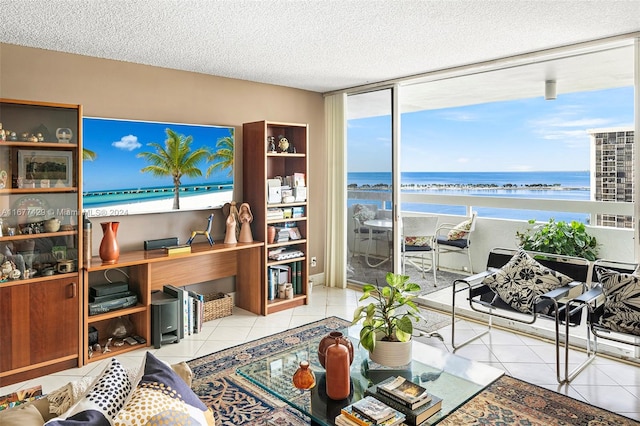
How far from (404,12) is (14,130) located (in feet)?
9.13

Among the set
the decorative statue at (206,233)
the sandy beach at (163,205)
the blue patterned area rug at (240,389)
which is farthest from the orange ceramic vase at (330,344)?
the sandy beach at (163,205)

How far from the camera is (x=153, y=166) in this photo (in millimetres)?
3973

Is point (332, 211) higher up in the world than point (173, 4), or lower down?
lower down

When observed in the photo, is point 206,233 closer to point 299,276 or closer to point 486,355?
point 299,276

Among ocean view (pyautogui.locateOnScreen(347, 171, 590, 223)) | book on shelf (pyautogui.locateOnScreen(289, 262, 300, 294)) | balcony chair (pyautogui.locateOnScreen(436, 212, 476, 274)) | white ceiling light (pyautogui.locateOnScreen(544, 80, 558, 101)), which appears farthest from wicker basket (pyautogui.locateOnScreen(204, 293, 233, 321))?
ocean view (pyautogui.locateOnScreen(347, 171, 590, 223))

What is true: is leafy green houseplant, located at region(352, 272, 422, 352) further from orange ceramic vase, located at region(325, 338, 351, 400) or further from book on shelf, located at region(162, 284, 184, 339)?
book on shelf, located at region(162, 284, 184, 339)

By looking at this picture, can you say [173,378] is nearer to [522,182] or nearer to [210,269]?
[210,269]

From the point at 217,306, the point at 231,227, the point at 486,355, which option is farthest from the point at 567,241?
the point at 217,306

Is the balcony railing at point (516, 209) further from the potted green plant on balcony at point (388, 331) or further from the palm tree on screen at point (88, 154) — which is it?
the palm tree on screen at point (88, 154)

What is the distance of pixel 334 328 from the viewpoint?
3.95m

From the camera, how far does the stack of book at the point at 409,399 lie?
6.10ft

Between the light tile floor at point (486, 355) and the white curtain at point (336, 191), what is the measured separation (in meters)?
0.78

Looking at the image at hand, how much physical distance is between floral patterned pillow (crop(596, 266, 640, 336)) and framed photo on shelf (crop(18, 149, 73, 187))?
395 cm

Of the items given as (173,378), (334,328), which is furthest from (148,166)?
(173,378)
